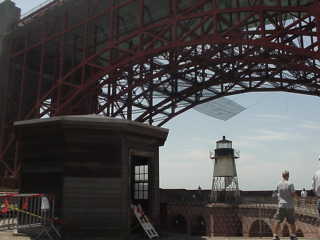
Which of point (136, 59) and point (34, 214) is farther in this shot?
point (136, 59)

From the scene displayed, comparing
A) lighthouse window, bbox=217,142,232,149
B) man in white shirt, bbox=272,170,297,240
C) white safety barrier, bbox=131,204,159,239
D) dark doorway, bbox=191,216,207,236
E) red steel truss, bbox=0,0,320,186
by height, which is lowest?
dark doorway, bbox=191,216,207,236

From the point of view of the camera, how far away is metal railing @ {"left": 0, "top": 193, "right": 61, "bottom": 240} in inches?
409

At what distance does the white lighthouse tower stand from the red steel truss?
6.00m

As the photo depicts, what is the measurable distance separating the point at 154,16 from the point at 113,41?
5.95 m

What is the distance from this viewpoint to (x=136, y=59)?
25.3m

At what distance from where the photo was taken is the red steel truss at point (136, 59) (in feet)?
82.5

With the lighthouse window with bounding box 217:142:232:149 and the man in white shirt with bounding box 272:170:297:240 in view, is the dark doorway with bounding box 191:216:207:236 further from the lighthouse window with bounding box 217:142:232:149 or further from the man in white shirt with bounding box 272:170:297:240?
the man in white shirt with bounding box 272:170:297:240

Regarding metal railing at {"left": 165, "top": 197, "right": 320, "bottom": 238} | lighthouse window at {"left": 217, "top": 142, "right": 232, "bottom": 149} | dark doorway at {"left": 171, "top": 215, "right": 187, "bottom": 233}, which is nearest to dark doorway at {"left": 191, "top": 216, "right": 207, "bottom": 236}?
metal railing at {"left": 165, "top": 197, "right": 320, "bottom": 238}

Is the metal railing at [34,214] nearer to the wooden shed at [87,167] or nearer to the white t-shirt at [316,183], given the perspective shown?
the wooden shed at [87,167]

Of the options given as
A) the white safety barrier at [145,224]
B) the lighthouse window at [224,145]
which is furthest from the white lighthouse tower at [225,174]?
Answer: the white safety barrier at [145,224]

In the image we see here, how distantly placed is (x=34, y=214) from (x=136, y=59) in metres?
16.1

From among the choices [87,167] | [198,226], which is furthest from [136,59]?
[198,226]

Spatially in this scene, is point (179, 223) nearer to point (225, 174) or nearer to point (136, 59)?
point (225, 174)

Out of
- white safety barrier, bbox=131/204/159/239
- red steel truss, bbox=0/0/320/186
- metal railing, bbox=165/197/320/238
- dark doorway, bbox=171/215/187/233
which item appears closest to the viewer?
white safety barrier, bbox=131/204/159/239
